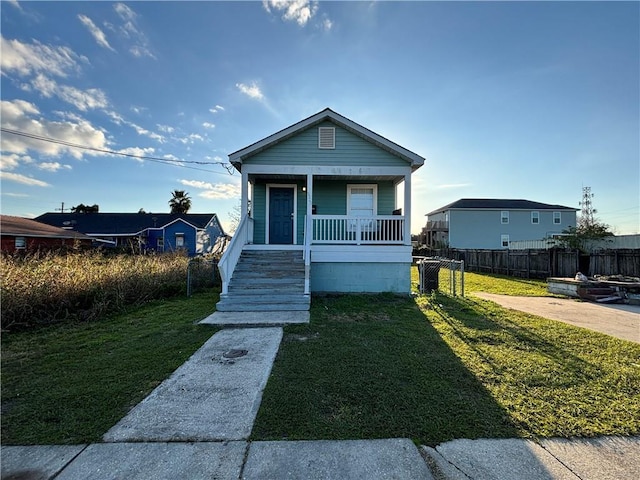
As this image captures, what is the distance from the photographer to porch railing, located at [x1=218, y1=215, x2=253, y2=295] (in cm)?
702

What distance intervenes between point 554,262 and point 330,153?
41.3ft

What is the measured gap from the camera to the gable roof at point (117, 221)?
30956mm

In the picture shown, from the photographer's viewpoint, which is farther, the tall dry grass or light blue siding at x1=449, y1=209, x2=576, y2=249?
light blue siding at x1=449, y1=209, x2=576, y2=249

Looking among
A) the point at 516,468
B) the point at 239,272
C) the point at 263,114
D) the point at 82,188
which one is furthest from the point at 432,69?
the point at 82,188

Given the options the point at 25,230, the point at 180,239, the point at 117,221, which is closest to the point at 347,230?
the point at 25,230

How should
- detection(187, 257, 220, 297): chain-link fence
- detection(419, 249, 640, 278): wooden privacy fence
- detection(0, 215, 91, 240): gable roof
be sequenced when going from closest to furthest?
detection(187, 257, 220, 297): chain-link fence < detection(419, 249, 640, 278): wooden privacy fence < detection(0, 215, 91, 240): gable roof

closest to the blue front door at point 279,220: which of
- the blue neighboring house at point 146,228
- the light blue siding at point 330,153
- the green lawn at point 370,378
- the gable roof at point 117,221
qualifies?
the light blue siding at point 330,153

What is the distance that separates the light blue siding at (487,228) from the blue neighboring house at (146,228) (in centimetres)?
2829

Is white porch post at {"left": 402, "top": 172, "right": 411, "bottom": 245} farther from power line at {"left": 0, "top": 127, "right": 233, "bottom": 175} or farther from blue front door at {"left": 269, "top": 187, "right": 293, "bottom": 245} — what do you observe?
power line at {"left": 0, "top": 127, "right": 233, "bottom": 175}

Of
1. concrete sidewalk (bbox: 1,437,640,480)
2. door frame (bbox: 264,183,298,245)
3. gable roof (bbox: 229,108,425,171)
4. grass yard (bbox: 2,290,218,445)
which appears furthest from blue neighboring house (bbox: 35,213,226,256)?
concrete sidewalk (bbox: 1,437,640,480)

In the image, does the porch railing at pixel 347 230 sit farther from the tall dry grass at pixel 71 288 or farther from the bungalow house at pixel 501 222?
the bungalow house at pixel 501 222

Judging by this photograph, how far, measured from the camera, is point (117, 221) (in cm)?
3225

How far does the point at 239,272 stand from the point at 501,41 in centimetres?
1102

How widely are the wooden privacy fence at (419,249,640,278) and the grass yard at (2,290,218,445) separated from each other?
15.2m
